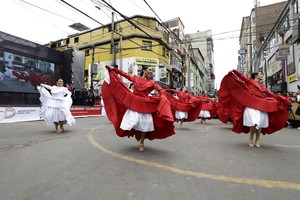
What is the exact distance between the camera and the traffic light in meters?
21.1

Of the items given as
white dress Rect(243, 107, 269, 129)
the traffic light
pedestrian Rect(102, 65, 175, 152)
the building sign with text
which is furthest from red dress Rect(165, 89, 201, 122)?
the building sign with text

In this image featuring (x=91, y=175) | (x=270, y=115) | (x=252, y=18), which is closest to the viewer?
(x=91, y=175)

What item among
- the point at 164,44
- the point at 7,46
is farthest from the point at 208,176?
the point at 164,44

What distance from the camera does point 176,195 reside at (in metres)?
2.58

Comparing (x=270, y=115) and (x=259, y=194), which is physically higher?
(x=270, y=115)

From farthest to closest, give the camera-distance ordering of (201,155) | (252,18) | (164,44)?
(252,18)
(164,44)
(201,155)

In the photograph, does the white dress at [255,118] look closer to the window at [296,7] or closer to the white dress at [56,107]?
the white dress at [56,107]

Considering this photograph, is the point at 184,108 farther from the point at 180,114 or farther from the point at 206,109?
the point at 206,109

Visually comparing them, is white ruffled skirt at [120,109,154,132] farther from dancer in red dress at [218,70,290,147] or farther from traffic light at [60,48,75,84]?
traffic light at [60,48,75,84]

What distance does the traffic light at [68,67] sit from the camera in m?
21.1

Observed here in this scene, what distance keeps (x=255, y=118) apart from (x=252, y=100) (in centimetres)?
45

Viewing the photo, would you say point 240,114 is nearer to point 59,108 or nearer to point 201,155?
point 201,155

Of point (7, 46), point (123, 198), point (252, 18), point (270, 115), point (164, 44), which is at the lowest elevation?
point (123, 198)

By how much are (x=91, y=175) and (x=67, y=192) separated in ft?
1.94
